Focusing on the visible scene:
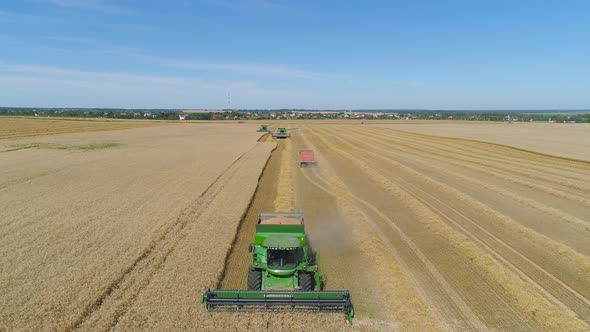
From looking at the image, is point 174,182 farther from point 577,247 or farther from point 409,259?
point 577,247

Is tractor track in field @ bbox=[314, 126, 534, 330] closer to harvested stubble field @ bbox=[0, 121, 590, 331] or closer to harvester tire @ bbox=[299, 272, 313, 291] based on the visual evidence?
harvested stubble field @ bbox=[0, 121, 590, 331]

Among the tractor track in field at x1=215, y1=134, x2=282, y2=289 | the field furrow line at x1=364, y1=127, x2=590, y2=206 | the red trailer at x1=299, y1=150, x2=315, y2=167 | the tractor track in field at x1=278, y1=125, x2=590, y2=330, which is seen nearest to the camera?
the tractor track in field at x1=278, y1=125, x2=590, y2=330

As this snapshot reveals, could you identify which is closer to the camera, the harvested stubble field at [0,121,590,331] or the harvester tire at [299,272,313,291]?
the harvested stubble field at [0,121,590,331]

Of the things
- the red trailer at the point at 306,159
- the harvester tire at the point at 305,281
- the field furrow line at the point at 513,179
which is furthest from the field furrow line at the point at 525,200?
the harvester tire at the point at 305,281

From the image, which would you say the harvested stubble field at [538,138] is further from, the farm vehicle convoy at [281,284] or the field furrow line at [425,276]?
the farm vehicle convoy at [281,284]

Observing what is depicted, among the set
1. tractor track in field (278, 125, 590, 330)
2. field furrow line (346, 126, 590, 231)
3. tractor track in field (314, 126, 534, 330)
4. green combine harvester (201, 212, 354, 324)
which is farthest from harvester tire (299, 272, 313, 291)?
field furrow line (346, 126, 590, 231)

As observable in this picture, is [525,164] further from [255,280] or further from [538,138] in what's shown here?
[538,138]

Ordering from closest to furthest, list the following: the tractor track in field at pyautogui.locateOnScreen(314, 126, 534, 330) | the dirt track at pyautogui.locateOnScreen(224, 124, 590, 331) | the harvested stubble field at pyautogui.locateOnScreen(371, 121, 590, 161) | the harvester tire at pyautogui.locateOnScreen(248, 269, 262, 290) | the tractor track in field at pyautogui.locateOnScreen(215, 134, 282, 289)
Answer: the tractor track in field at pyautogui.locateOnScreen(314, 126, 534, 330) → the harvester tire at pyautogui.locateOnScreen(248, 269, 262, 290) → the dirt track at pyautogui.locateOnScreen(224, 124, 590, 331) → the tractor track in field at pyautogui.locateOnScreen(215, 134, 282, 289) → the harvested stubble field at pyautogui.locateOnScreen(371, 121, 590, 161)
